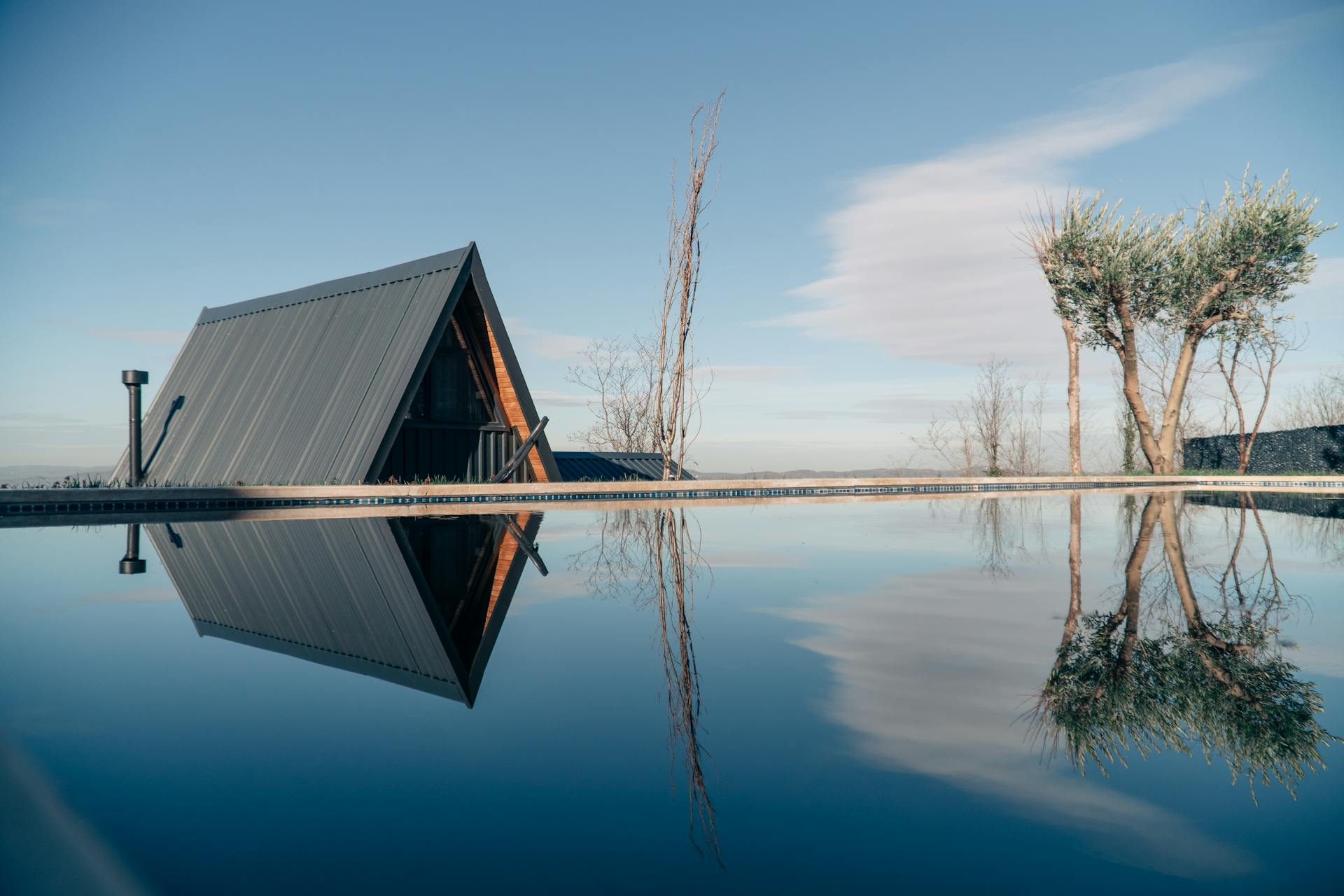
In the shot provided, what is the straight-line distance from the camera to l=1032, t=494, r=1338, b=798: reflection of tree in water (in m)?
2.54

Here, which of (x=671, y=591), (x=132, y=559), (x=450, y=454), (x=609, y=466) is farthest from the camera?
(x=609, y=466)

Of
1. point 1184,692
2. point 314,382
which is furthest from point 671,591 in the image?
point 314,382

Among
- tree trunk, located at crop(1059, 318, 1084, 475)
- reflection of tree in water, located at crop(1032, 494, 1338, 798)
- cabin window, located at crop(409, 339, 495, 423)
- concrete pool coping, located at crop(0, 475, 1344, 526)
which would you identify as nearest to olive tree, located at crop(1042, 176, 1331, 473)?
tree trunk, located at crop(1059, 318, 1084, 475)

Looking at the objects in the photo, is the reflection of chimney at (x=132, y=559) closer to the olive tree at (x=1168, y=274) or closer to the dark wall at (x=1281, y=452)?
the olive tree at (x=1168, y=274)

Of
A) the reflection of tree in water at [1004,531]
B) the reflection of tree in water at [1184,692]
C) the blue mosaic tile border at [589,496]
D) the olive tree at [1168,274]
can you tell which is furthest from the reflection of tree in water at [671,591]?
the olive tree at [1168,274]

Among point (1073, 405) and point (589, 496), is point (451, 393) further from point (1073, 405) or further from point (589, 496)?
point (1073, 405)

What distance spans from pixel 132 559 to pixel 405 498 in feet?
20.9

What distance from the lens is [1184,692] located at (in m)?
3.06

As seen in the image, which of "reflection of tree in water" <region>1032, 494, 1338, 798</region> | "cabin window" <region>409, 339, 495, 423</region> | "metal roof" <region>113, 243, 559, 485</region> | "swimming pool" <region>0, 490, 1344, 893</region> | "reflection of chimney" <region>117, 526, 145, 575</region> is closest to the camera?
"swimming pool" <region>0, 490, 1344, 893</region>

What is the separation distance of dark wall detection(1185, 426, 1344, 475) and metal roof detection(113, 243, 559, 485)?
2321cm

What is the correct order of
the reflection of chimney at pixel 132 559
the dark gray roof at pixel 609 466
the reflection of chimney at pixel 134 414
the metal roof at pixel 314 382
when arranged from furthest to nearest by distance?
1. the dark gray roof at pixel 609 466
2. the reflection of chimney at pixel 134 414
3. the metal roof at pixel 314 382
4. the reflection of chimney at pixel 132 559

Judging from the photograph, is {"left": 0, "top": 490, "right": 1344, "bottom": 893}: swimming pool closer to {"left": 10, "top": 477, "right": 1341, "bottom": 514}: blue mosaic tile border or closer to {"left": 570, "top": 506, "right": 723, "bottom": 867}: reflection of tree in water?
{"left": 570, "top": 506, "right": 723, "bottom": 867}: reflection of tree in water

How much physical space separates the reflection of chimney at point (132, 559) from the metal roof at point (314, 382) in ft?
15.5

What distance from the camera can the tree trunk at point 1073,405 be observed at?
23.8m
